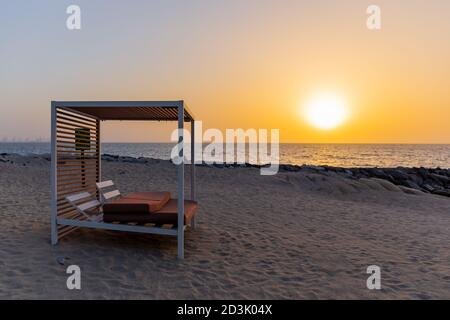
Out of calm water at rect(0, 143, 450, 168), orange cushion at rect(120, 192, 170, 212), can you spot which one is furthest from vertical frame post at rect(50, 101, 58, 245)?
calm water at rect(0, 143, 450, 168)

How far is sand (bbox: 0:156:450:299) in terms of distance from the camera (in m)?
3.83

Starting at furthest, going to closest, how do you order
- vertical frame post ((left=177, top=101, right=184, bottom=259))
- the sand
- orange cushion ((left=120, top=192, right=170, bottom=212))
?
orange cushion ((left=120, top=192, right=170, bottom=212)) < vertical frame post ((left=177, top=101, right=184, bottom=259)) < the sand

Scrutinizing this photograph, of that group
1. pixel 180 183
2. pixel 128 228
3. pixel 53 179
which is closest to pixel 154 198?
pixel 128 228

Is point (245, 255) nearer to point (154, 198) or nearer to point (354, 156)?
point (154, 198)

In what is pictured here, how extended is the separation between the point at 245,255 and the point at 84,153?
13.7ft

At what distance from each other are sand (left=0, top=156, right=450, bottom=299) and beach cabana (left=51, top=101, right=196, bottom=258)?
41cm

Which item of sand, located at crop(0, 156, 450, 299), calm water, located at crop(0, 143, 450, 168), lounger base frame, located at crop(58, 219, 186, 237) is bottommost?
sand, located at crop(0, 156, 450, 299)

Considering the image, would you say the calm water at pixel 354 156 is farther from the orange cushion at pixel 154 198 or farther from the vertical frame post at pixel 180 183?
the vertical frame post at pixel 180 183

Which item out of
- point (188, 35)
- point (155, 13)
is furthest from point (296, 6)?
point (155, 13)

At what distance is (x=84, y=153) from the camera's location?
260 inches

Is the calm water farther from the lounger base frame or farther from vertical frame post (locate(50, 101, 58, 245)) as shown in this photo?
vertical frame post (locate(50, 101, 58, 245))
